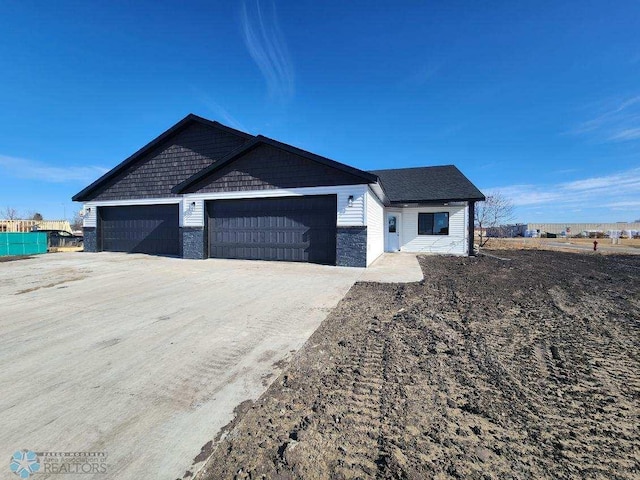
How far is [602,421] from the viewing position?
2188mm

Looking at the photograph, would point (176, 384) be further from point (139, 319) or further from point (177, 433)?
point (139, 319)

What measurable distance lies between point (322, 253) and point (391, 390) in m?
8.03

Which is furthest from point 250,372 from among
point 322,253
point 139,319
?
point 322,253

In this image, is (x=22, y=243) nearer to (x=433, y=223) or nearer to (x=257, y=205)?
(x=257, y=205)

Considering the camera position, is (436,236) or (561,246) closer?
(436,236)

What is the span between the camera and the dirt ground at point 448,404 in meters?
1.77

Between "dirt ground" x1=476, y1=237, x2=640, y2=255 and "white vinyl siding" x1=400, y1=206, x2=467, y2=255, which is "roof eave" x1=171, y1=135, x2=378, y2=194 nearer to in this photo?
"white vinyl siding" x1=400, y1=206, x2=467, y2=255

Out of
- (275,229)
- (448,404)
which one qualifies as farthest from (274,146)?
(448,404)

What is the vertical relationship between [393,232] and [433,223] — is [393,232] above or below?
below

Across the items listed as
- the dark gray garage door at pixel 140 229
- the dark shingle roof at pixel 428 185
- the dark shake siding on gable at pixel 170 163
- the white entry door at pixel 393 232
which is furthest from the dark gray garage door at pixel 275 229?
the white entry door at pixel 393 232

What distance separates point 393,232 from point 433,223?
2.15 m

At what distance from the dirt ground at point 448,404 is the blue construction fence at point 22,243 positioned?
1844 cm

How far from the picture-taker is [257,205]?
1130cm

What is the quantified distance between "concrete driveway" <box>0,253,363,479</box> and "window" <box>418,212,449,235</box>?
33.3 ft
